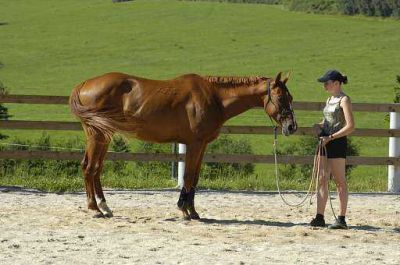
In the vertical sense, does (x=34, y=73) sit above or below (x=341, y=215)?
above

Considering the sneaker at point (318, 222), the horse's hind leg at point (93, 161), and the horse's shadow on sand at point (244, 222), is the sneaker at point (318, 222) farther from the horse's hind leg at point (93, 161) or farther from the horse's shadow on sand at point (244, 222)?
the horse's hind leg at point (93, 161)

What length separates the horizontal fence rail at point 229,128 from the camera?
39.0 feet

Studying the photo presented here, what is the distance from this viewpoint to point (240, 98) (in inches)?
361

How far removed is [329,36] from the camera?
57.3 metres

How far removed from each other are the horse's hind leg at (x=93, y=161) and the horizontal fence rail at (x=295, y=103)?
9.08ft

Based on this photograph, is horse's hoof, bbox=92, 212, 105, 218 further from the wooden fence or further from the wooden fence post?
the wooden fence post

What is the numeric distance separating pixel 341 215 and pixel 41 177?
5915 millimetres

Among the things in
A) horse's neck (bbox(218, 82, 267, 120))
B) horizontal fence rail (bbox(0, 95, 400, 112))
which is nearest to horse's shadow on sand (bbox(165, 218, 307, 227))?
horse's neck (bbox(218, 82, 267, 120))

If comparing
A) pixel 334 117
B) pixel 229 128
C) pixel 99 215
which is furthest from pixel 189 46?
pixel 334 117

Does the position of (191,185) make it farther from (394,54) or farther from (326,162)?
(394,54)

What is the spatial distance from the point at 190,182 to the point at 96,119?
1334mm

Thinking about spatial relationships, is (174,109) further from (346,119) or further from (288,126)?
(346,119)

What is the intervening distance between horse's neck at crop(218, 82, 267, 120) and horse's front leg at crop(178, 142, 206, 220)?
0.54 m

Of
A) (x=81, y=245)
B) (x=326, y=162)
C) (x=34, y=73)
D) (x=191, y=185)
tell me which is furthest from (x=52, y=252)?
(x=34, y=73)
